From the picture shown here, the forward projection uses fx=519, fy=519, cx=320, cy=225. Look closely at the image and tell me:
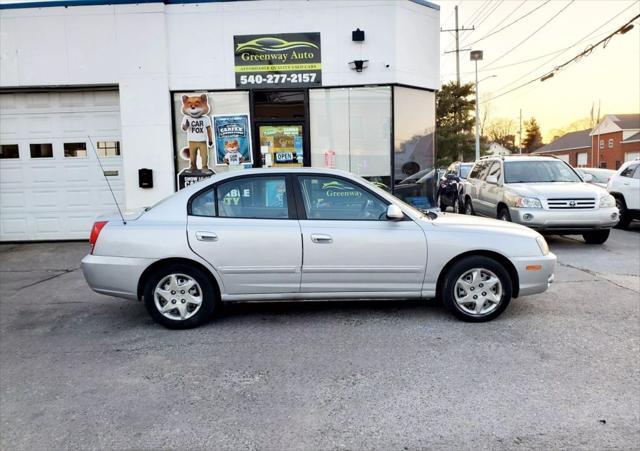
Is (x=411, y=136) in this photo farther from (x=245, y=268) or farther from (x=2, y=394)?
(x=2, y=394)

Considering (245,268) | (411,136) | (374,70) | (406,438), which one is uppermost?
(374,70)

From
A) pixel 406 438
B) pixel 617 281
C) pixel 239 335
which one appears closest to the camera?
pixel 406 438

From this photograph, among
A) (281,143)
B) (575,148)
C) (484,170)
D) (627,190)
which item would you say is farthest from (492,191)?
(575,148)

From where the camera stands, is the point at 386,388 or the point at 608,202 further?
the point at 608,202

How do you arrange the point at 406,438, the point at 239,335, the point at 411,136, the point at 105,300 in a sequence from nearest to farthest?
the point at 406,438 → the point at 239,335 → the point at 105,300 → the point at 411,136

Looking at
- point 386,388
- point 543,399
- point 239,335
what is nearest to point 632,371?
point 543,399

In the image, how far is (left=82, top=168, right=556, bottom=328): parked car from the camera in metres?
4.96

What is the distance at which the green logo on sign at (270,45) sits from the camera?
1010 centimetres

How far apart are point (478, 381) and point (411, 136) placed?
297 inches

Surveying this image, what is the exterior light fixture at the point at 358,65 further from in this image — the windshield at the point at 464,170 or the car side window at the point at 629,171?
the windshield at the point at 464,170

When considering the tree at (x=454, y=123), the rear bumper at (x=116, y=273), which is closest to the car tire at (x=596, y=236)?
the rear bumper at (x=116, y=273)

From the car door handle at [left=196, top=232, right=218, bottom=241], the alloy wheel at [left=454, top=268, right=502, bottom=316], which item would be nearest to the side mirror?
the alloy wheel at [left=454, top=268, right=502, bottom=316]

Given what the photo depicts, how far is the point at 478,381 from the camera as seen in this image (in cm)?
376

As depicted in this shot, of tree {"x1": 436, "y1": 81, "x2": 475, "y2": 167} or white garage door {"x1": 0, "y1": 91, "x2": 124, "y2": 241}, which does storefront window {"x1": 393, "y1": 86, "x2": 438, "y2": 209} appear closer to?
white garage door {"x1": 0, "y1": 91, "x2": 124, "y2": 241}
